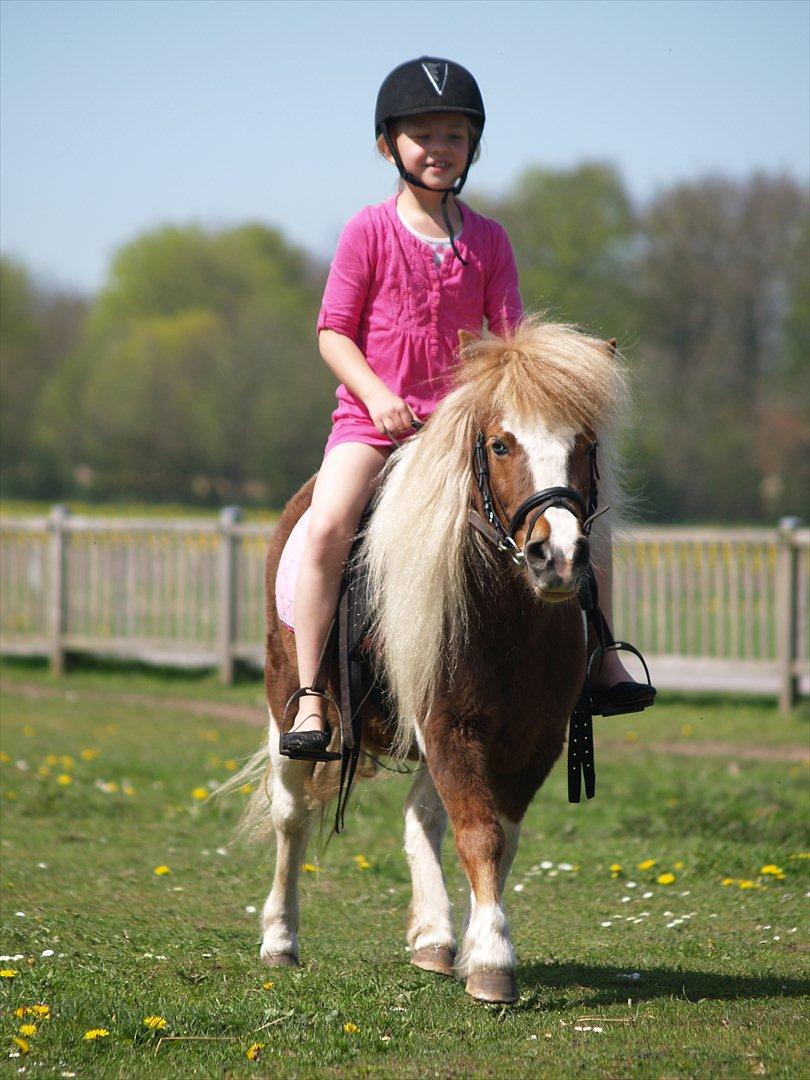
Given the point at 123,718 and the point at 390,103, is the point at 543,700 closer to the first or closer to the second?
the point at 390,103

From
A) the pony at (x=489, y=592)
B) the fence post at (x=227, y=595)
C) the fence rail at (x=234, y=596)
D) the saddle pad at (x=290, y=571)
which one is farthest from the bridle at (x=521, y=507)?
the fence post at (x=227, y=595)

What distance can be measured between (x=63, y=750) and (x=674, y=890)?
6.15 meters

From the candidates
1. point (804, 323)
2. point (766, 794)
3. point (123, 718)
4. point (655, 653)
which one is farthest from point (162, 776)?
point (804, 323)

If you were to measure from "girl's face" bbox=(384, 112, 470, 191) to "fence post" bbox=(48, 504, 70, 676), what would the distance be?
12698 mm

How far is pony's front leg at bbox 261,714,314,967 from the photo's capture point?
5.25 meters

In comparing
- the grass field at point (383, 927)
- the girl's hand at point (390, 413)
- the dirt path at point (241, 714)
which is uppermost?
the girl's hand at point (390, 413)

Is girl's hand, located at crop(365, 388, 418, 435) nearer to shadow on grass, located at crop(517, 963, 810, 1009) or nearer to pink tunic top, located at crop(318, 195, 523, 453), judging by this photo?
pink tunic top, located at crop(318, 195, 523, 453)

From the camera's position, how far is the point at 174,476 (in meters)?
42.8

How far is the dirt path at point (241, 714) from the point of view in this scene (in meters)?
11.5

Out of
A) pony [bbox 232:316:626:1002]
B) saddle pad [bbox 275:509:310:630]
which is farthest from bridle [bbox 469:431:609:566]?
saddle pad [bbox 275:509:310:630]

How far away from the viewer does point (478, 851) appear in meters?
4.00

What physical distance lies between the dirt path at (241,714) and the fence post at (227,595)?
1.03 m

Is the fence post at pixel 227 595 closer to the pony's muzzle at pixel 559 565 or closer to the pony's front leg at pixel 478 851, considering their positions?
the pony's front leg at pixel 478 851

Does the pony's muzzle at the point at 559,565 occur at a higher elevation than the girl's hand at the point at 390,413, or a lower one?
lower
